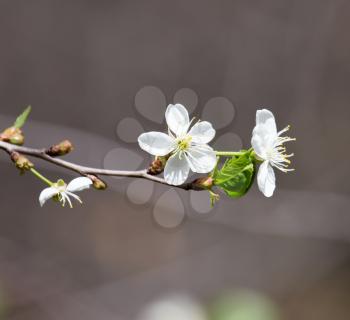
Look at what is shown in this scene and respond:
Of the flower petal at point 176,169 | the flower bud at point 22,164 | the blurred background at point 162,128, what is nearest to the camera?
the flower petal at point 176,169

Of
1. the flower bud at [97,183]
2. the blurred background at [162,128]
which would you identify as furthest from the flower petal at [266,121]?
the blurred background at [162,128]

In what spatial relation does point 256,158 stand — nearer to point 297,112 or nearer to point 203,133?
point 203,133

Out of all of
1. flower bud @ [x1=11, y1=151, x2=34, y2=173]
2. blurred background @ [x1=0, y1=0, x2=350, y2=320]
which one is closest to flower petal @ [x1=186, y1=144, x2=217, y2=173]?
flower bud @ [x1=11, y1=151, x2=34, y2=173]

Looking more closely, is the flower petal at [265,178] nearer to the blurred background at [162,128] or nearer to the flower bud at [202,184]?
the flower bud at [202,184]

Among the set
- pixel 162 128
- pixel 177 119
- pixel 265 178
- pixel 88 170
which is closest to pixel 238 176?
pixel 265 178

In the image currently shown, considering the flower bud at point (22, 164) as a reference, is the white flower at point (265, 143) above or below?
above

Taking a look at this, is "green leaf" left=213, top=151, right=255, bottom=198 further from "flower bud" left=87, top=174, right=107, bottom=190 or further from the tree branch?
"flower bud" left=87, top=174, right=107, bottom=190

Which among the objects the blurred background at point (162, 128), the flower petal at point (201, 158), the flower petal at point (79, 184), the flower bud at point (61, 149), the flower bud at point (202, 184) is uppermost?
the blurred background at point (162, 128)
